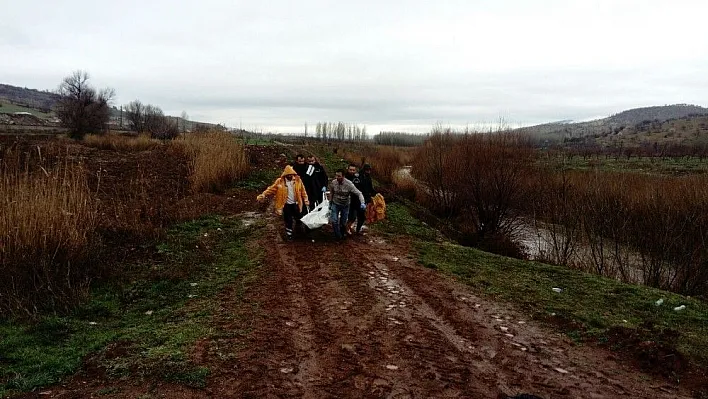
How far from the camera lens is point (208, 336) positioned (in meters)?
4.93

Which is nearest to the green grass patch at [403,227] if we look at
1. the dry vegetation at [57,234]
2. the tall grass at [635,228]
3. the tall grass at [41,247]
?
the tall grass at [635,228]

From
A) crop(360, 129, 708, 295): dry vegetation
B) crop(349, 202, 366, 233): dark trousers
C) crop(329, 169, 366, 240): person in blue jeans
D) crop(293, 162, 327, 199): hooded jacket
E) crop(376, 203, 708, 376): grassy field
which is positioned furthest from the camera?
crop(293, 162, 327, 199): hooded jacket

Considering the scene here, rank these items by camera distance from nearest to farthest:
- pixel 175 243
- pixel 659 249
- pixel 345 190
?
pixel 175 243, pixel 345 190, pixel 659 249

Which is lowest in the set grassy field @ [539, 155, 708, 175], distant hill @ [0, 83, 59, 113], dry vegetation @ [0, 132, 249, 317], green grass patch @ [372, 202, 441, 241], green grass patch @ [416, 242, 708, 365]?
green grass patch @ [416, 242, 708, 365]

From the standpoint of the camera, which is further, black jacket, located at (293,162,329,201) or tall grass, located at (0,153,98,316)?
black jacket, located at (293,162,329,201)

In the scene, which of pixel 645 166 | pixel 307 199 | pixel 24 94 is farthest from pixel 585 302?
pixel 24 94

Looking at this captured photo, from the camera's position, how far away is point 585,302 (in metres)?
6.77

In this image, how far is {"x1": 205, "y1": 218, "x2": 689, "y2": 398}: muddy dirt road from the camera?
13.2 feet

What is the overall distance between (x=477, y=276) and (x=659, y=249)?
5.66 meters

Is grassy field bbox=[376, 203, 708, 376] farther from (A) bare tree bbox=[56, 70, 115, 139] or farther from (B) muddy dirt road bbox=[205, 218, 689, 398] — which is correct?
(A) bare tree bbox=[56, 70, 115, 139]

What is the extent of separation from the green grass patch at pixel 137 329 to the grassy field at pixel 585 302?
3.88 metres

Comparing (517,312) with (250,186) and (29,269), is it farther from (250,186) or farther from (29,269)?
(250,186)

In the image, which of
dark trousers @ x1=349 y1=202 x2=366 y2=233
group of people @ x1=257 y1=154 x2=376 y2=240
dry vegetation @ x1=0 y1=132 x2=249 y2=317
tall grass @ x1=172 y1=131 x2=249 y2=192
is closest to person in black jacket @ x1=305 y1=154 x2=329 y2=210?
group of people @ x1=257 y1=154 x2=376 y2=240

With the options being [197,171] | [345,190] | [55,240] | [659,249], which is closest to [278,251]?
[345,190]
